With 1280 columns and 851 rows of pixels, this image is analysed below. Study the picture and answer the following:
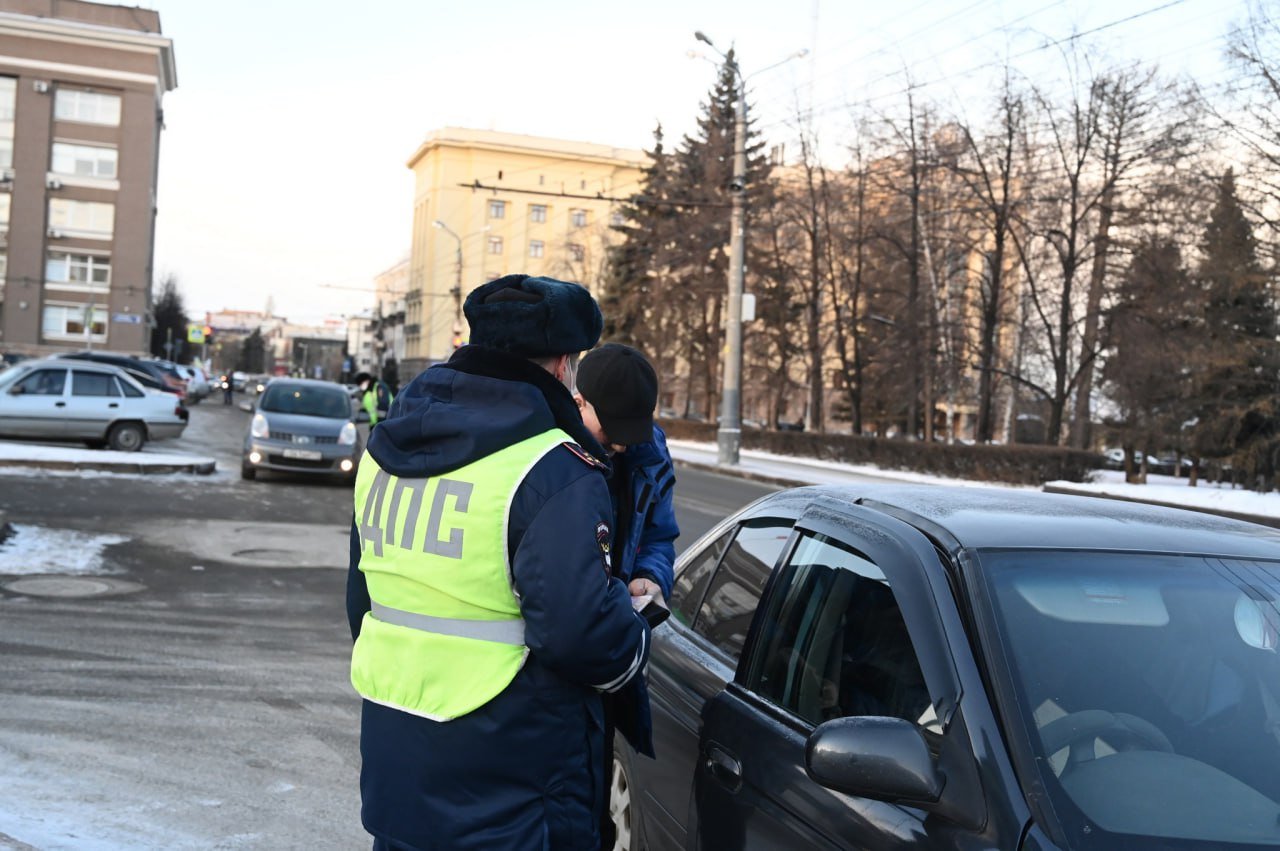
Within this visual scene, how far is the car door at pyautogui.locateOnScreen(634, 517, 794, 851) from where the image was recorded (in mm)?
3371

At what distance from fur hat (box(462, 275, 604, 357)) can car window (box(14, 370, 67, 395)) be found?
21.5 metres

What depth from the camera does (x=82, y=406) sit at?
22031mm

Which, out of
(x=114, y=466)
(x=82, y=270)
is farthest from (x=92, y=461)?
(x=82, y=270)

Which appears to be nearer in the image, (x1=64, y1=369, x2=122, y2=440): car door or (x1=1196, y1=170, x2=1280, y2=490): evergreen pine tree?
(x1=64, y1=369, x2=122, y2=440): car door

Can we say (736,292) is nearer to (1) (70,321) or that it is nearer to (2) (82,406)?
(2) (82,406)

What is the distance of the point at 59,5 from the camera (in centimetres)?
7294

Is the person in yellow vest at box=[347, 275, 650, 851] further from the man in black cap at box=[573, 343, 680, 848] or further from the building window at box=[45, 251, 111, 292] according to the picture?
the building window at box=[45, 251, 111, 292]

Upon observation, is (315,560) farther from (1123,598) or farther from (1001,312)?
(1001,312)

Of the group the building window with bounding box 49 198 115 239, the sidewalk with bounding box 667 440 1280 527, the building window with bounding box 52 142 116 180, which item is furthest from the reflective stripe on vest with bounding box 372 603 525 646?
the building window with bounding box 52 142 116 180

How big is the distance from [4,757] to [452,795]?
380cm

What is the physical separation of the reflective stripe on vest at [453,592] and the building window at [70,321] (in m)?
73.3

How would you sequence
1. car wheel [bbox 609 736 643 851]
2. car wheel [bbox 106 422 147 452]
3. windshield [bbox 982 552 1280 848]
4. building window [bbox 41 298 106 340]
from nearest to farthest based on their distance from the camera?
windshield [bbox 982 552 1280 848] → car wheel [bbox 609 736 643 851] → car wheel [bbox 106 422 147 452] → building window [bbox 41 298 106 340]

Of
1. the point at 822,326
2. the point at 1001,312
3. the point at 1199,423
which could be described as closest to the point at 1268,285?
the point at 1199,423

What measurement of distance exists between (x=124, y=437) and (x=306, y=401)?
4.41 meters
